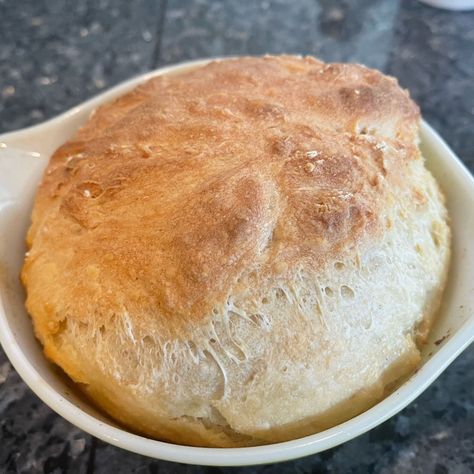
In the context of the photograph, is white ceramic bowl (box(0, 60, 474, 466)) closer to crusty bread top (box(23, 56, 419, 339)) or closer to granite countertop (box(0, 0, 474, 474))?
crusty bread top (box(23, 56, 419, 339))

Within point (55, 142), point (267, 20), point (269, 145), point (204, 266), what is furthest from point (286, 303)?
point (267, 20)

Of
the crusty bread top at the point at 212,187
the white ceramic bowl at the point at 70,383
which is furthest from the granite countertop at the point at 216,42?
the crusty bread top at the point at 212,187

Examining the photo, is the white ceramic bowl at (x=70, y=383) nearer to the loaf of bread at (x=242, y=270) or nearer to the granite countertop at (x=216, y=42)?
the loaf of bread at (x=242, y=270)

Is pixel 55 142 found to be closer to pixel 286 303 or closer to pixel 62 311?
pixel 62 311

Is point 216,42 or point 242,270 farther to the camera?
point 216,42

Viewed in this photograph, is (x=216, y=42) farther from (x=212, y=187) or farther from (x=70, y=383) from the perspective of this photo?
(x=70, y=383)

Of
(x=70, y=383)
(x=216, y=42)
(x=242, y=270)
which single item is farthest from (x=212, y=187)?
(x=216, y=42)

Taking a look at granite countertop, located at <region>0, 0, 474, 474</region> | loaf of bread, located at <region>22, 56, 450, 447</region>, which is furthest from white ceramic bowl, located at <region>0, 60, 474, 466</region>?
granite countertop, located at <region>0, 0, 474, 474</region>
